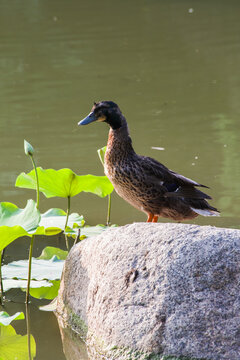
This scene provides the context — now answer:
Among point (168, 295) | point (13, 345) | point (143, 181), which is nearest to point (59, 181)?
point (143, 181)

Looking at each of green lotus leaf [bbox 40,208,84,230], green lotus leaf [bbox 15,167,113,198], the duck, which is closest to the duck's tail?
the duck

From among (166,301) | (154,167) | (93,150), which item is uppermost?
(154,167)

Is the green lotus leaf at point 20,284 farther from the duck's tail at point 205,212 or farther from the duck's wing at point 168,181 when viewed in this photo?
the duck's tail at point 205,212

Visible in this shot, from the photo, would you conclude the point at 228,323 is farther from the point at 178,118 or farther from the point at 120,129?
the point at 178,118

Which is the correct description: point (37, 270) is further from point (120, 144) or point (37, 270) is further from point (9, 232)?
point (120, 144)

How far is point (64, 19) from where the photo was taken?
48.8 feet

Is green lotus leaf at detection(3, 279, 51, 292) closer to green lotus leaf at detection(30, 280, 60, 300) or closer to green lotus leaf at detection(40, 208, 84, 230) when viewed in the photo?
green lotus leaf at detection(30, 280, 60, 300)

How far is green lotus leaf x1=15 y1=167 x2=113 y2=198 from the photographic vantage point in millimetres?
4363

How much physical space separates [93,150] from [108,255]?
12.3 ft

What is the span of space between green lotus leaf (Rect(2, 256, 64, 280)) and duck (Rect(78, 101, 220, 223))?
23.1 inches

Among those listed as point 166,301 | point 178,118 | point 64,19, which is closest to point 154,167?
point 166,301

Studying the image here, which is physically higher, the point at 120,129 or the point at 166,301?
the point at 120,129

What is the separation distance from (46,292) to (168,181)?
3.29 ft

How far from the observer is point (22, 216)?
377 cm
